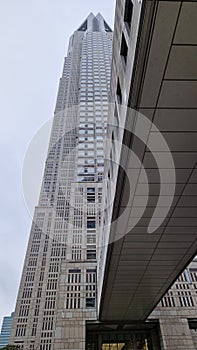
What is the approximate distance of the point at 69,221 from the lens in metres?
29.1

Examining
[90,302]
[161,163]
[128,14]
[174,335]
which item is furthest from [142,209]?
[174,335]

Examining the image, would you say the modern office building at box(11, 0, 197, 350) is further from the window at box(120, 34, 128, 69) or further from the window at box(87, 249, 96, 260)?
the window at box(87, 249, 96, 260)

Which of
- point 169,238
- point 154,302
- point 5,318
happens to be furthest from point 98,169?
point 5,318

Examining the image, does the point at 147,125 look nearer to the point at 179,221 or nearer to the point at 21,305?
the point at 179,221

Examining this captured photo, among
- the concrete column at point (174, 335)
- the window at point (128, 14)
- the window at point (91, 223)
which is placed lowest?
the concrete column at point (174, 335)

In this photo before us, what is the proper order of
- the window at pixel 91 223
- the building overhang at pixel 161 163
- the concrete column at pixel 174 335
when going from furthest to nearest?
the window at pixel 91 223 → the concrete column at pixel 174 335 → the building overhang at pixel 161 163

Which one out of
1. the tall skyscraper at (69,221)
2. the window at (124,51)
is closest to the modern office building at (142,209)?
the window at (124,51)

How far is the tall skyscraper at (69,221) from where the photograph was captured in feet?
46.1

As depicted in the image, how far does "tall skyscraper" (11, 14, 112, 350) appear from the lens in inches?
553

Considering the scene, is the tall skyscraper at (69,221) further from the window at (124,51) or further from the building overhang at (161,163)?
the window at (124,51)

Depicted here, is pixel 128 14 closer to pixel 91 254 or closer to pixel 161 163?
pixel 161 163

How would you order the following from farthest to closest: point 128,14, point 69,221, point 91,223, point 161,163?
point 69,221 → point 91,223 → point 161,163 → point 128,14

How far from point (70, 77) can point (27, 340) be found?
56482 millimetres

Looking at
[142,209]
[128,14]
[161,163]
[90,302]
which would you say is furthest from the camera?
[90,302]
